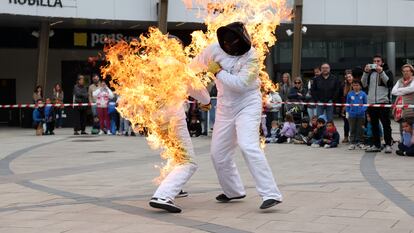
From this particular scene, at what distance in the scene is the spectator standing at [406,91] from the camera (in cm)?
1227

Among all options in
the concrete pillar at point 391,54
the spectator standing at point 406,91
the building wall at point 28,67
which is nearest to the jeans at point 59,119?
the building wall at point 28,67

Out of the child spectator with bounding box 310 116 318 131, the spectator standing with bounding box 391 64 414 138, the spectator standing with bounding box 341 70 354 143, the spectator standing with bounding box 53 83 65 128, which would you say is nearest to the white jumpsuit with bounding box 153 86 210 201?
the spectator standing with bounding box 391 64 414 138

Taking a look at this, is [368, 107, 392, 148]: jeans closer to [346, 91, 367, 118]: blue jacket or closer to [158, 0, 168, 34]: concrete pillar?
[346, 91, 367, 118]: blue jacket

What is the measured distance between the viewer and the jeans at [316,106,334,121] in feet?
49.7

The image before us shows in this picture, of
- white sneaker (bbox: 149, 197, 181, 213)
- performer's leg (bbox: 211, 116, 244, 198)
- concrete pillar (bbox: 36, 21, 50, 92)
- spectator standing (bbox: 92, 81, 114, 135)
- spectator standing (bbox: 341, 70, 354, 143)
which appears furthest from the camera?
concrete pillar (bbox: 36, 21, 50, 92)

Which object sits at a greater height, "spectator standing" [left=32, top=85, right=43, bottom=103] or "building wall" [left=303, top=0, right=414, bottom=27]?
"building wall" [left=303, top=0, right=414, bottom=27]

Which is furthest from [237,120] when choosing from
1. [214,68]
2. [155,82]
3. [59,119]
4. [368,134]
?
[59,119]

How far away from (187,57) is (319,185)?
2.73m

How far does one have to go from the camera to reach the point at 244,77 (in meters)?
6.64

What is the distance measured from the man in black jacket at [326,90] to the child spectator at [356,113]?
2.93 feet

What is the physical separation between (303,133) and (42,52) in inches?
514

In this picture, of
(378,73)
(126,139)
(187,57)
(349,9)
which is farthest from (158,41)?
(349,9)

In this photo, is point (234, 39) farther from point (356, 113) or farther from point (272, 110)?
point (272, 110)

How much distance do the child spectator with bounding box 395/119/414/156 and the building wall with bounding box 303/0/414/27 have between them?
13.8 metres
